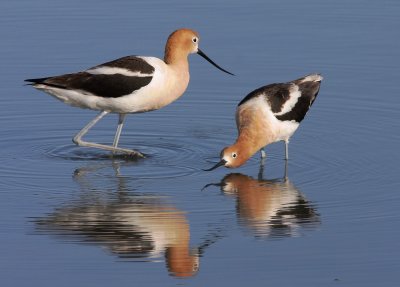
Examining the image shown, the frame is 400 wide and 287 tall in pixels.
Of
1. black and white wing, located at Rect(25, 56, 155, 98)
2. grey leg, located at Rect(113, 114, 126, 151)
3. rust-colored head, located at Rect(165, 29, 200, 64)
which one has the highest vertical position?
rust-colored head, located at Rect(165, 29, 200, 64)

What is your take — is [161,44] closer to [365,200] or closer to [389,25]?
[389,25]

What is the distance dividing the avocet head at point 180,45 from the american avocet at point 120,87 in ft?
0.53

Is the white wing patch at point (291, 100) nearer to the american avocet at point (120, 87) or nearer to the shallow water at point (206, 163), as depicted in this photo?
the shallow water at point (206, 163)

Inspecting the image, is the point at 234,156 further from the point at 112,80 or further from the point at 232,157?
the point at 112,80

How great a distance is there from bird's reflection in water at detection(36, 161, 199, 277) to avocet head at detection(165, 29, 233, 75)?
2.01 metres

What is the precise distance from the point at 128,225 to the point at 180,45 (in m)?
3.22

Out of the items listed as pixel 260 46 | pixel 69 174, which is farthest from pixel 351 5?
pixel 69 174

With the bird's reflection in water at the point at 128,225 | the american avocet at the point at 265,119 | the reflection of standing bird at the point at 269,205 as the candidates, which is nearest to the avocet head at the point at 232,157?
the american avocet at the point at 265,119

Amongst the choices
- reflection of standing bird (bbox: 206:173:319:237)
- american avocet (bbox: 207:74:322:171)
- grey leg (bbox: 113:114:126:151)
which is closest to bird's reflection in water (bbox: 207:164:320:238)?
reflection of standing bird (bbox: 206:173:319:237)

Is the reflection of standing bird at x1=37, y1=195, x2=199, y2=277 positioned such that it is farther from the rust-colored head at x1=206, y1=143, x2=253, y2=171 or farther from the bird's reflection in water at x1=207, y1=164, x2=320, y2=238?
the rust-colored head at x1=206, y1=143, x2=253, y2=171

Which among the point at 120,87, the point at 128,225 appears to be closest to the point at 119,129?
the point at 120,87

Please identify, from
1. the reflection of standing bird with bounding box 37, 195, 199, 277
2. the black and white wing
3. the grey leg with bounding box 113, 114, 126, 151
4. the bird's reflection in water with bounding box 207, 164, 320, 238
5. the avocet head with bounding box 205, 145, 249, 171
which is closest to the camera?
the reflection of standing bird with bounding box 37, 195, 199, 277

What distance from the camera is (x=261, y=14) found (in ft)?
53.5

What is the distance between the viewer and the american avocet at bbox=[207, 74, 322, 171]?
11.6 m
